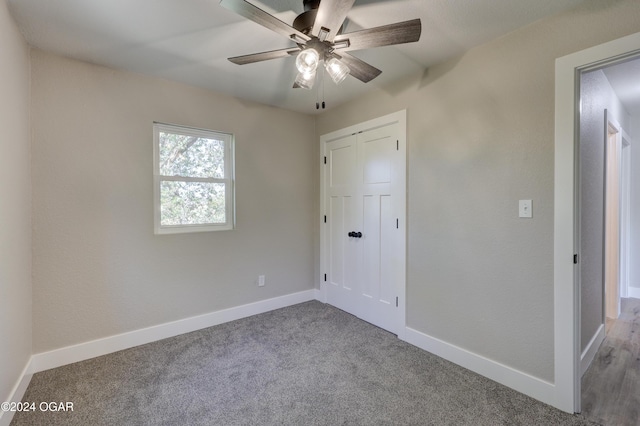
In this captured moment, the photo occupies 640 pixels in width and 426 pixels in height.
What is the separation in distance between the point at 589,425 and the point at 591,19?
2.30 m

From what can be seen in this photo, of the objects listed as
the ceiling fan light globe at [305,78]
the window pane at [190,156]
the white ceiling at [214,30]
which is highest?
the white ceiling at [214,30]

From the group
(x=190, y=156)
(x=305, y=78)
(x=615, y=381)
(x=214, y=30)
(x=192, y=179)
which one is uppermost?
(x=214, y=30)

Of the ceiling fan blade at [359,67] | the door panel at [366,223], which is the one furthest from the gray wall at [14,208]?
the door panel at [366,223]

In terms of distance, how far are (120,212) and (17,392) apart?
1340mm

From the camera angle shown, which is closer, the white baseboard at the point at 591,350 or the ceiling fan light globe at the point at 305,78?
the ceiling fan light globe at the point at 305,78

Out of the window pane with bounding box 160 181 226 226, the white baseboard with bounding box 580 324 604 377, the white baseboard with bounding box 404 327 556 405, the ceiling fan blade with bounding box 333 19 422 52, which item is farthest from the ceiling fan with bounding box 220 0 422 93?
the white baseboard with bounding box 580 324 604 377

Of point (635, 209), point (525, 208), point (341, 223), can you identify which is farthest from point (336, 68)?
point (635, 209)

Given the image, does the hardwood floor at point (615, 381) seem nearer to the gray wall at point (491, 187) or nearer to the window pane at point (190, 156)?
the gray wall at point (491, 187)

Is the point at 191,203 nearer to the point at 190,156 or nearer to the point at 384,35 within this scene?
the point at 190,156

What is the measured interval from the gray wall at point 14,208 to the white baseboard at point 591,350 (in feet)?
12.1

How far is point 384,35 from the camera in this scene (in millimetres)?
1464

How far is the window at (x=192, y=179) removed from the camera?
2.72 meters

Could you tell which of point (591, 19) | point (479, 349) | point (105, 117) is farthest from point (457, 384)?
point (105, 117)

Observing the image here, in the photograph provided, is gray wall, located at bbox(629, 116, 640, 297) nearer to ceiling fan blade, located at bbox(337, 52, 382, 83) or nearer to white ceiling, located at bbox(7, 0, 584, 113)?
white ceiling, located at bbox(7, 0, 584, 113)
